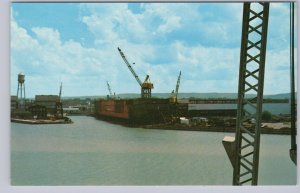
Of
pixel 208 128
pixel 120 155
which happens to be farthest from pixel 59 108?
pixel 208 128

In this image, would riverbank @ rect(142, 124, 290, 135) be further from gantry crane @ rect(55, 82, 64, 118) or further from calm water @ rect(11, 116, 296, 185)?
gantry crane @ rect(55, 82, 64, 118)

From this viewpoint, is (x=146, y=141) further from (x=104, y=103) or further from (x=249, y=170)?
(x=249, y=170)

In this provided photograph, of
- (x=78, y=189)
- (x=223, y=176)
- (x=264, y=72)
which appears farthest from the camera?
(x=223, y=176)

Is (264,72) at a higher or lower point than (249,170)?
higher

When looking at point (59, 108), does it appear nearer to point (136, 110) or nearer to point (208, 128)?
point (136, 110)

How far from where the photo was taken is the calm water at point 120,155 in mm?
2791

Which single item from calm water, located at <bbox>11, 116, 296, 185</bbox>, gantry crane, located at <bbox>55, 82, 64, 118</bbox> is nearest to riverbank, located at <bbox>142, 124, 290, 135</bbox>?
calm water, located at <bbox>11, 116, 296, 185</bbox>

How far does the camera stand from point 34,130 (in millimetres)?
2861

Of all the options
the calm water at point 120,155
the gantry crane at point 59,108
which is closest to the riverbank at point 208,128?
the calm water at point 120,155

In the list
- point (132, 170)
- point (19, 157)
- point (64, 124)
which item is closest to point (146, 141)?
point (132, 170)

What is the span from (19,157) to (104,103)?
65 centimetres

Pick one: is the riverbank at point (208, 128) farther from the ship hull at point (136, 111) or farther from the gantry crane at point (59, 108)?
the gantry crane at point (59, 108)

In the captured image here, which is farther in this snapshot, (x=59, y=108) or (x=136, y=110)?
(x=136, y=110)

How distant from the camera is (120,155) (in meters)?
2.95
